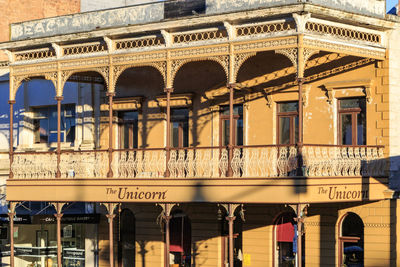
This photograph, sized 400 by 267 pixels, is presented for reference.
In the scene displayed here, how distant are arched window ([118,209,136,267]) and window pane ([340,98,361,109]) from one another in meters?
8.31

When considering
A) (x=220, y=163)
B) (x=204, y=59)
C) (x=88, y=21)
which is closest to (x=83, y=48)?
(x=88, y=21)

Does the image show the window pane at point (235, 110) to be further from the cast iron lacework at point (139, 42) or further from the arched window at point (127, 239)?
the arched window at point (127, 239)

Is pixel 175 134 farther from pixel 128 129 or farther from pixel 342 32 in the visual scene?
pixel 342 32

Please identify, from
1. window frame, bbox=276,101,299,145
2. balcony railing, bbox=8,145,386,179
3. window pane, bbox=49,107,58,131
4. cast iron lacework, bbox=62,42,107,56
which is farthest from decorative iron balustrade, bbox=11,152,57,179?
window frame, bbox=276,101,299,145

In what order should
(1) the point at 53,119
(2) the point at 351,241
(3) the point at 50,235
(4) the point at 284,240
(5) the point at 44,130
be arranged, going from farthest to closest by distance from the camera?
(5) the point at 44,130, (1) the point at 53,119, (3) the point at 50,235, (4) the point at 284,240, (2) the point at 351,241

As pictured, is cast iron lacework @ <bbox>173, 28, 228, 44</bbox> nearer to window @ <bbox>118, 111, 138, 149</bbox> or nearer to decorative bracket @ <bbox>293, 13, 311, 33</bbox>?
decorative bracket @ <bbox>293, 13, 311, 33</bbox>

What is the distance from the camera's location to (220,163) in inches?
1037

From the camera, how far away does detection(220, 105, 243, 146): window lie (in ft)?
96.9

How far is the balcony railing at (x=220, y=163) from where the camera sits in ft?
82.4

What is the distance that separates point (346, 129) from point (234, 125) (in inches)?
148

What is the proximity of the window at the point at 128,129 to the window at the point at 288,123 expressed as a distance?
18.6 ft

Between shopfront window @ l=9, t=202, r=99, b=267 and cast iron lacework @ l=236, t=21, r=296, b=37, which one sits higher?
cast iron lacework @ l=236, t=21, r=296, b=37

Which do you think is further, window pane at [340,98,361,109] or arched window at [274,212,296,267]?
arched window at [274,212,296,267]

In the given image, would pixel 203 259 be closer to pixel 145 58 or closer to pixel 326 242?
pixel 326 242
